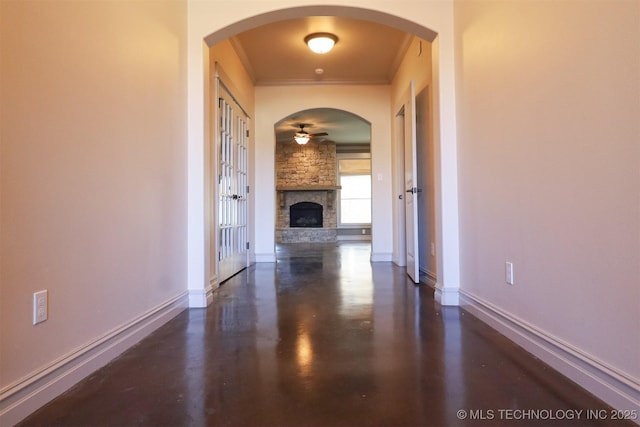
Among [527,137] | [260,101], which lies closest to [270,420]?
[527,137]

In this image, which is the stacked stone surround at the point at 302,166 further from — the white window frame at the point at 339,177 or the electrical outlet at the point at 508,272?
the electrical outlet at the point at 508,272

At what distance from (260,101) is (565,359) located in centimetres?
480

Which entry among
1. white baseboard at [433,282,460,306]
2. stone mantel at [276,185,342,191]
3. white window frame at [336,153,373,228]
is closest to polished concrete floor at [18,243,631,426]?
white baseboard at [433,282,460,306]

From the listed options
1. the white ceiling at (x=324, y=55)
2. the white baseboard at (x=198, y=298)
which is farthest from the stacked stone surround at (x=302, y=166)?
the white baseboard at (x=198, y=298)

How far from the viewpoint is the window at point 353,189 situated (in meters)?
10.2

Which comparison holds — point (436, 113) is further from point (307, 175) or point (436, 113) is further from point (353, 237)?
point (353, 237)

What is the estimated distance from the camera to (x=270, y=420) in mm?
1156

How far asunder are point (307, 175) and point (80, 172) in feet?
27.6

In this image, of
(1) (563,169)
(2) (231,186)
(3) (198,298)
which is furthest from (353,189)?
(1) (563,169)

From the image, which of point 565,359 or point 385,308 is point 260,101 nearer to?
Answer: point 385,308

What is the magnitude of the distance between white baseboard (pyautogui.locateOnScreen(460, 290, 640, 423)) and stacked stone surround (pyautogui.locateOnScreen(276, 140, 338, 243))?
25.8ft

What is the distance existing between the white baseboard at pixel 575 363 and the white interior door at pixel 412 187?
4.41ft

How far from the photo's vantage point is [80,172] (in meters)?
1.46

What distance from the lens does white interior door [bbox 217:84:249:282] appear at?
355 centimetres
